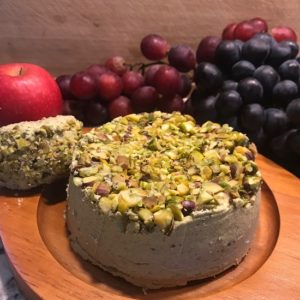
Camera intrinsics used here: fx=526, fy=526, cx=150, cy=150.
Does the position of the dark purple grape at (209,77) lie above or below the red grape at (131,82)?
above

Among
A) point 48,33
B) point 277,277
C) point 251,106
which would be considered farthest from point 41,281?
point 48,33

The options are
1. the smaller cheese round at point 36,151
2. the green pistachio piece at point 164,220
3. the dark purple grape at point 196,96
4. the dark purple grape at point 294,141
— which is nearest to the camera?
the green pistachio piece at point 164,220

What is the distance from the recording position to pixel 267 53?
41.3 inches

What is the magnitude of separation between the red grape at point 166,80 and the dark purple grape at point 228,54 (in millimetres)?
108

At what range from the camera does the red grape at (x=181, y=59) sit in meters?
1.16

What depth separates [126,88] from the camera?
3.78 ft

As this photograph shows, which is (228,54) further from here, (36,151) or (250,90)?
(36,151)

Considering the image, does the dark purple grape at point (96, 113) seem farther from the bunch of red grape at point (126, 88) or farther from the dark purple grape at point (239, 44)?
the dark purple grape at point (239, 44)

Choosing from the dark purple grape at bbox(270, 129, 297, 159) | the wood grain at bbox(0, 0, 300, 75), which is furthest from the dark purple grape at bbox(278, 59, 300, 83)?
the wood grain at bbox(0, 0, 300, 75)

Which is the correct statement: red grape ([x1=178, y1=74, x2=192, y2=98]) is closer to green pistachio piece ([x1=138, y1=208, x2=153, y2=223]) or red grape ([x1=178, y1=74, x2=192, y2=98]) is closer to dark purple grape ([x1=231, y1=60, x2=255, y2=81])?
dark purple grape ([x1=231, y1=60, x2=255, y2=81])

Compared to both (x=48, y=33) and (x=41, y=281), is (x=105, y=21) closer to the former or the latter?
(x=48, y=33)

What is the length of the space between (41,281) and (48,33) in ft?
2.50

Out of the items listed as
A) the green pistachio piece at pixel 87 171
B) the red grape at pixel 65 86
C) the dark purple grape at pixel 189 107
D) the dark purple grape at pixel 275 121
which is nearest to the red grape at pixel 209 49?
the dark purple grape at pixel 189 107

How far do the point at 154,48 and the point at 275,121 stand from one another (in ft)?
1.15
